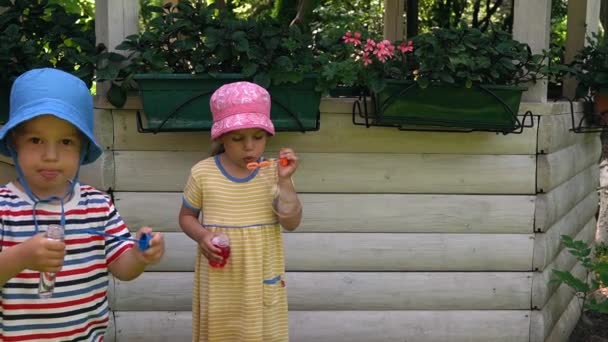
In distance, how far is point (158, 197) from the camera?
332cm

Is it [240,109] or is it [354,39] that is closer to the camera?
[240,109]

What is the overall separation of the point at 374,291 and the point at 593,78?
58.3 inches

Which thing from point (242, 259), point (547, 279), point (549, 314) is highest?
point (242, 259)

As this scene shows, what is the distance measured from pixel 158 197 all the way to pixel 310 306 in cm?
76

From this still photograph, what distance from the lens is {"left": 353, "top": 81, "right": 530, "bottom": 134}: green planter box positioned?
10.4 ft

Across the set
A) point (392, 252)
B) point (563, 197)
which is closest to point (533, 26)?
point (563, 197)

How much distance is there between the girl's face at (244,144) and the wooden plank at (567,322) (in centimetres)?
183

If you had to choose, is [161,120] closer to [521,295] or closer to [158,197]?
[158,197]

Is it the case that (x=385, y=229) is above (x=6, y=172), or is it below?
below

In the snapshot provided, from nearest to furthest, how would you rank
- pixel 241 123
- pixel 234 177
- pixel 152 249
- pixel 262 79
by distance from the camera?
pixel 152 249 < pixel 241 123 < pixel 234 177 < pixel 262 79

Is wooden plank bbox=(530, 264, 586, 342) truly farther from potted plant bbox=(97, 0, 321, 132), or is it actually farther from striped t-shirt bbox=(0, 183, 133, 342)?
striped t-shirt bbox=(0, 183, 133, 342)

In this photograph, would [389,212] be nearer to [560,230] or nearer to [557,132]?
[557,132]

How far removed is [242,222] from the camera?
105 inches

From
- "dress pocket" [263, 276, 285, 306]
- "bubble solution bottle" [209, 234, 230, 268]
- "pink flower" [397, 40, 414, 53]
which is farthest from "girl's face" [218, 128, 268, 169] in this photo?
"pink flower" [397, 40, 414, 53]
